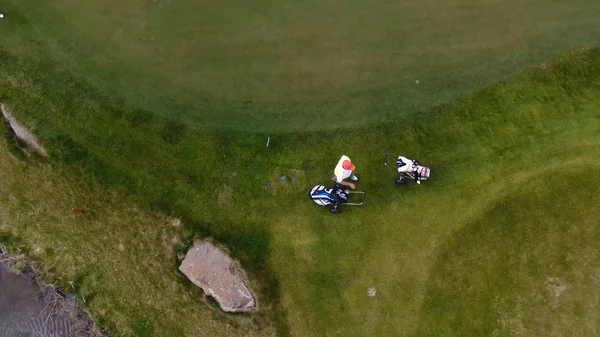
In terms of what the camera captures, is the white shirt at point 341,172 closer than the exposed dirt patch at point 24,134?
Yes

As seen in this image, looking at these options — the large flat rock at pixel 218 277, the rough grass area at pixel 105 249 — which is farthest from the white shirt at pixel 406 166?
the rough grass area at pixel 105 249

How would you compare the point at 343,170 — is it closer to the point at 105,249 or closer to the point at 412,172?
the point at 412,172

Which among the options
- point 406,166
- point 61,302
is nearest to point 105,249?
point 61,302

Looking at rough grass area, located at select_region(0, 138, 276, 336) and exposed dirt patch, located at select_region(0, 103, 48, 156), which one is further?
exposed dirt patch, located at select_region(0, 103, 48, 156)

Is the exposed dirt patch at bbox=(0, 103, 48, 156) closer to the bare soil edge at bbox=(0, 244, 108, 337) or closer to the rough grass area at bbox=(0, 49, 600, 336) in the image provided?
the rough grass area at bbox=(0, 49, 600, 336)

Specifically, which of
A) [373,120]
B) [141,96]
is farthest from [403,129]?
[141,96]

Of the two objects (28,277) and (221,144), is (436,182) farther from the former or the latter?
(28,277)

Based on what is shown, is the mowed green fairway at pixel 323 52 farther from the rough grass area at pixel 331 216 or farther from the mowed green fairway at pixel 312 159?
the rough grass area at pixel 331 216

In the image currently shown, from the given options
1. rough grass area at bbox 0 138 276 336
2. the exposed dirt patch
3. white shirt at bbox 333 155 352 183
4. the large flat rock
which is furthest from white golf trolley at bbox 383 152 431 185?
the exposed dirt patch
